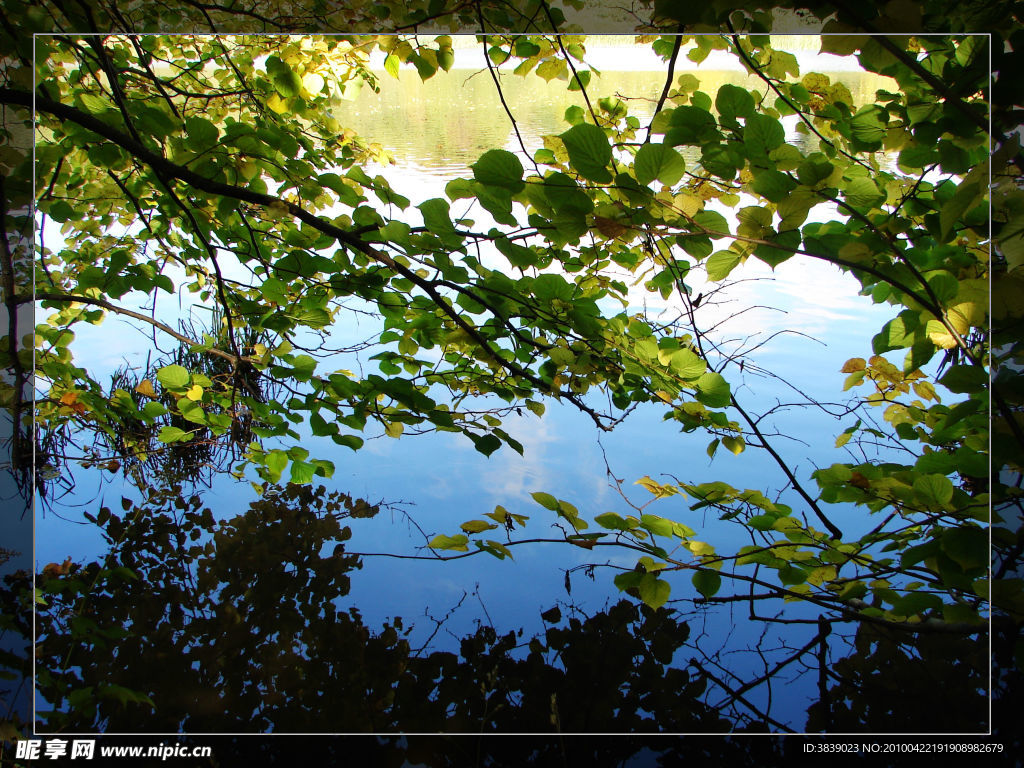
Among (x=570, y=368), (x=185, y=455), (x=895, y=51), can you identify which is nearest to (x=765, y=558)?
(x=570, y=368)

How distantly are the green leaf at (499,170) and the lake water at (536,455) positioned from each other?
64 centimetres

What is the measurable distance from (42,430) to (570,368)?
1.46 metres

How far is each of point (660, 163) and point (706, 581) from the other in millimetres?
441

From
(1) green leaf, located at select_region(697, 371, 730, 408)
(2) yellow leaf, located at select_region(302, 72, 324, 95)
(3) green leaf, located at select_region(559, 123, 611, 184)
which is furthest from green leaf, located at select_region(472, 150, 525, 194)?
(2) yellow leaf, located at select_region(302, 72, 324, 95)

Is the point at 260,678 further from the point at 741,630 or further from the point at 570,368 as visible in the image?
the point at 741,630

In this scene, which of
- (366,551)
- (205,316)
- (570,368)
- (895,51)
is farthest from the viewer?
(205,316)

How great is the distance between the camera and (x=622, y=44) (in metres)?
1.01

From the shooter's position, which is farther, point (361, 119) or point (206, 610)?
point (361, 119)

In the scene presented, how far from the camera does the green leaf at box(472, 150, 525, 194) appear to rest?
1.80 ft

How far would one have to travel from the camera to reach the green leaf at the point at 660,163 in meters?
0.52

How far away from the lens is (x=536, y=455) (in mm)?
1869

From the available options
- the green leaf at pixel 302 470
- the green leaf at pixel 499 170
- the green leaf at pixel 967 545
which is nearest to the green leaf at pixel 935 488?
the green leaf at pixel 967 545

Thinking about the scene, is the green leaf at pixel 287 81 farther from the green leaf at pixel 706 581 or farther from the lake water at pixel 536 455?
the green leaf at pixel 706 581

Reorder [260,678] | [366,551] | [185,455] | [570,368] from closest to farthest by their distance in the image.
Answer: [570,368] → [260,678] → [366,551] → [185,455]
